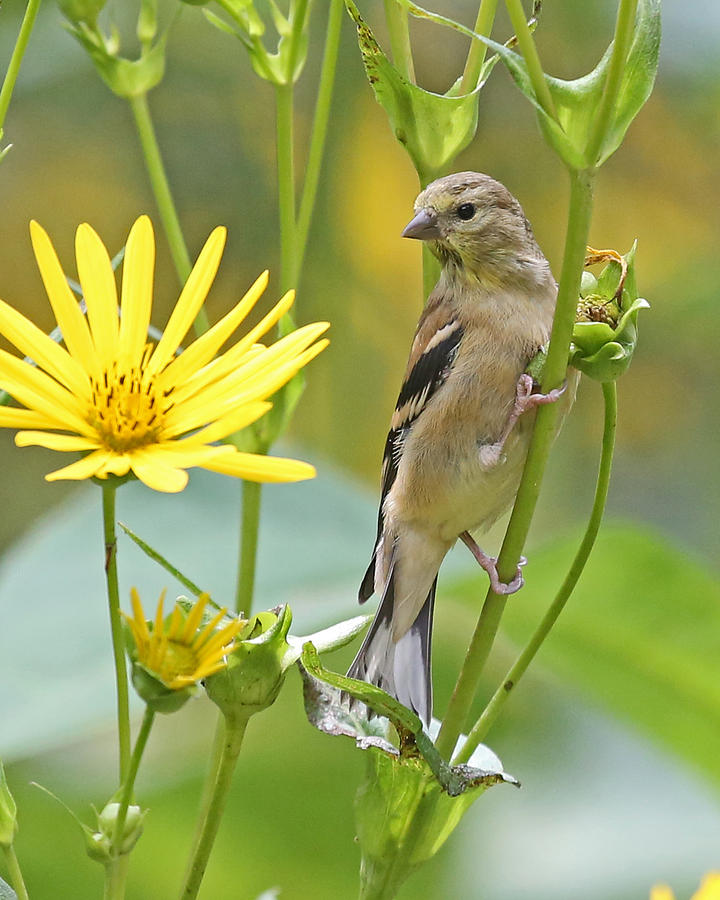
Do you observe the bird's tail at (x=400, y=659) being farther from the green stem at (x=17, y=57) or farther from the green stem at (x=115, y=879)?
the green stem at (x=17, y=57)

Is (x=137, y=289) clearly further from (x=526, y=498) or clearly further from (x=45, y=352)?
(x=526, y=498)

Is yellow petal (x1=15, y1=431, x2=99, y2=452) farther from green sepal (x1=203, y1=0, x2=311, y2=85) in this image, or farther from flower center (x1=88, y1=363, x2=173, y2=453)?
green sepal (x1=203, y1=0, x2=311, y2=85)

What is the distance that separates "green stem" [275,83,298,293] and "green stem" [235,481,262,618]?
0.14 metres

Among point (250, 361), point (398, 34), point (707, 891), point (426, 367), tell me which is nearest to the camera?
point (707, 891)

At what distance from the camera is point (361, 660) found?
100 centimetres

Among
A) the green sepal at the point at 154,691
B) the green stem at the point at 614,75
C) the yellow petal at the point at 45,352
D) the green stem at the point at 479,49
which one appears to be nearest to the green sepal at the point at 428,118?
the green stem at the point at 479,49

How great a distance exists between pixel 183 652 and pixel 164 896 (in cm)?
95

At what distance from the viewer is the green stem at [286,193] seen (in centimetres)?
75

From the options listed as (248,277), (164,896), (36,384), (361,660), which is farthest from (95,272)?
(248,277)

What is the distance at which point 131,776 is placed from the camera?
0.53 metres

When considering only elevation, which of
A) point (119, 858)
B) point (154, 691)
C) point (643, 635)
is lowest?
point (643, 635)

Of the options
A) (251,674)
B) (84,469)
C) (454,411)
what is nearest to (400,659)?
(454,411)

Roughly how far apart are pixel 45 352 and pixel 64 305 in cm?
2

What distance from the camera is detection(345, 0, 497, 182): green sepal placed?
648 millimetres
